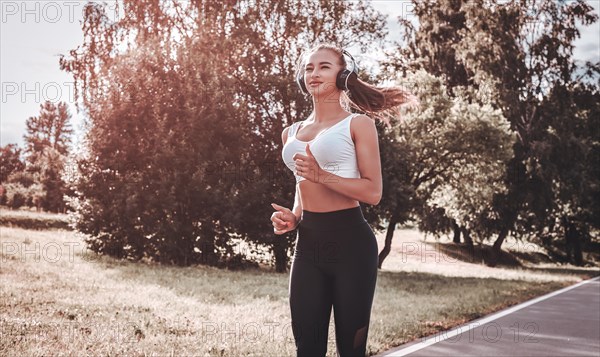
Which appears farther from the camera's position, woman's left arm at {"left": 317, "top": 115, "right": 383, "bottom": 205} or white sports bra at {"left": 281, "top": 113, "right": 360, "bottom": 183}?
white sports bra at {"left": 281, "top": 113, "right": 360, "bottom": 183}

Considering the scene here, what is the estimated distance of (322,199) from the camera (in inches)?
130

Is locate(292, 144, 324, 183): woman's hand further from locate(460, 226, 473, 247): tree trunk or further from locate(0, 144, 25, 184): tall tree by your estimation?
locate(0, 144, 25, 184): tall tree

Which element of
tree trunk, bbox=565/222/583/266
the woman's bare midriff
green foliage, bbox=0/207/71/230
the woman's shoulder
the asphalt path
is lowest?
tree trunk, bbox=565/222/583/266

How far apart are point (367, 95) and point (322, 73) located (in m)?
0.38

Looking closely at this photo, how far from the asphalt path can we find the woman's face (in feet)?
13.7

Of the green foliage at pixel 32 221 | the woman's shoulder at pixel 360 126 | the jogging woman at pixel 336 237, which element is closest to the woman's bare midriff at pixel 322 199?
the jogging woman at pixel 336 237

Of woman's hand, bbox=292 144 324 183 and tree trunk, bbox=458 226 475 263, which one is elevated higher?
woman's hand, bbox=292 144 324 183

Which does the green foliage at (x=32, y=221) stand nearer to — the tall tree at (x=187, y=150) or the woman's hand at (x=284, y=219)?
the tall tree at (x=187, y=150)

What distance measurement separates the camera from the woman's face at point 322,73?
3482 mm

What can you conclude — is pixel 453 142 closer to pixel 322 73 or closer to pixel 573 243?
pixel 573 243

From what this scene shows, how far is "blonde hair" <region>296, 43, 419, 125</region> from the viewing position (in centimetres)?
357

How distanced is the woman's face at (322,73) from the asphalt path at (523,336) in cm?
418

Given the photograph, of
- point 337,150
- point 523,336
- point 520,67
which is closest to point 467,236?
point 520,67

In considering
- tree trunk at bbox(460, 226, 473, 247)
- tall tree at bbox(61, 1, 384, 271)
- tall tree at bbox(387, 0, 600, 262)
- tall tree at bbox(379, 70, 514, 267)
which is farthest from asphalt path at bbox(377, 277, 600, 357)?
tree trunk at bbox(460, 226, 473, 247)
